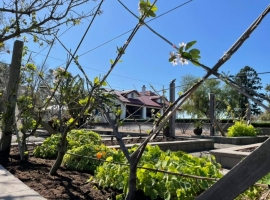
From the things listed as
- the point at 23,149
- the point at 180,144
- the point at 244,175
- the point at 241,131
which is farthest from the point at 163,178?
the point at 241,131

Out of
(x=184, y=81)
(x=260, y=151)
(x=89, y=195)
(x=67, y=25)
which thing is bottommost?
(x=89, y=195)

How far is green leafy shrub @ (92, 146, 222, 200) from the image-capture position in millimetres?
1878

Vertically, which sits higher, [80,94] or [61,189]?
[80,94]

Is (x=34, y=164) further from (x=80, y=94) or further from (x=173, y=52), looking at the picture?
(x=173, y=52)

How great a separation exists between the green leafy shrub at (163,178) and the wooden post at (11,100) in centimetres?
219

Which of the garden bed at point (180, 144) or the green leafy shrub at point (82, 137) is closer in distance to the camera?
the green leafy shrub at point (82, 137)

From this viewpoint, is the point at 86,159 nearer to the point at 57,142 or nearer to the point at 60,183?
the point at 60,183

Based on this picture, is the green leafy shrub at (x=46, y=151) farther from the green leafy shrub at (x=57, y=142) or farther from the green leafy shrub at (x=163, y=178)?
the green leafy shrub at (x=163, y=178)

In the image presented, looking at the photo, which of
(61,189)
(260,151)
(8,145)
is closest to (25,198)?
(61,189)

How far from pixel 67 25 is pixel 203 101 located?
2999cm

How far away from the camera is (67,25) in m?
4.33

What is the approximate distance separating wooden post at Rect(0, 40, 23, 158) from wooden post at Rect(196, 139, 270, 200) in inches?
134

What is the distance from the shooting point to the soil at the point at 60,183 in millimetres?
2076

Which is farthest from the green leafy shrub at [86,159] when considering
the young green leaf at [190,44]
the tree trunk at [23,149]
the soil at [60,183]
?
the young green leaf at [190,44]
